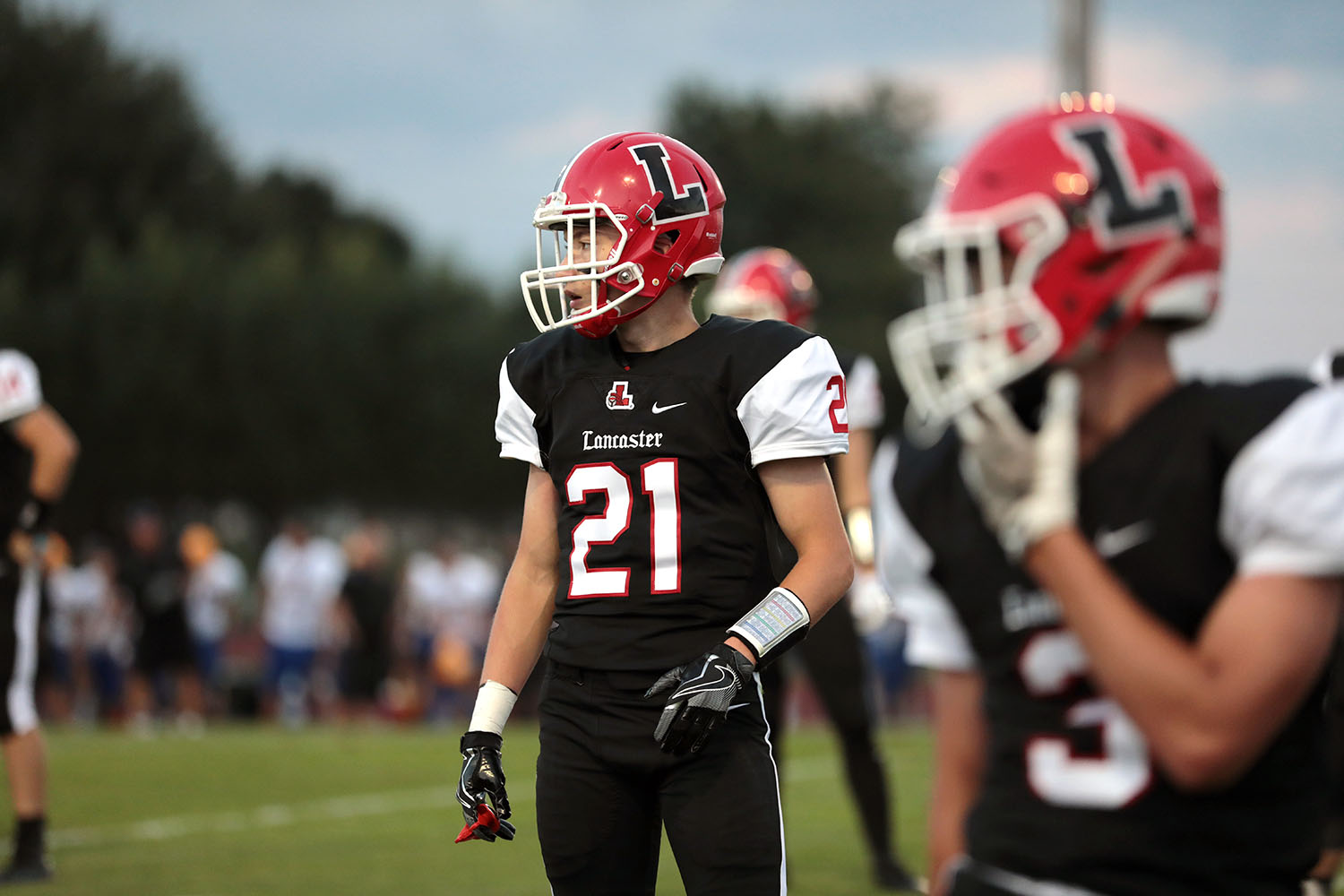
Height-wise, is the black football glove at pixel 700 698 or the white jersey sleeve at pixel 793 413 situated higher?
the white jersey sleeve at pixel 793 413

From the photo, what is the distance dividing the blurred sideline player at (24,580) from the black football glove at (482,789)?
150 inches

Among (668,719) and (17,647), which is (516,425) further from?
(17,647)

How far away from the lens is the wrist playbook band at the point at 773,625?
10.3 ft

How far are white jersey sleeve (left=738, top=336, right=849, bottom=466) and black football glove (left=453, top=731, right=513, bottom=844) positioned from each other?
79 cm

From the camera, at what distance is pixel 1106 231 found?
1.97 m

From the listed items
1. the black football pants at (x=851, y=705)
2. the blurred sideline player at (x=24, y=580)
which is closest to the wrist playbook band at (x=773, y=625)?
the black football pants at (x=851, y=705)

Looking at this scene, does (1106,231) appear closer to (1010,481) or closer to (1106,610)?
(1010,481)

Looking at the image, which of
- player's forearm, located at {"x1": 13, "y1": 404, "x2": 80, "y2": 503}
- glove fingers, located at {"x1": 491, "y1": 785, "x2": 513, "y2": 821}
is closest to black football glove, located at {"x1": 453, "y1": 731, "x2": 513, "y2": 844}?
glove fingers, located at {"x1": 491, "y1": 785, "x2": 513, "y2": 821}

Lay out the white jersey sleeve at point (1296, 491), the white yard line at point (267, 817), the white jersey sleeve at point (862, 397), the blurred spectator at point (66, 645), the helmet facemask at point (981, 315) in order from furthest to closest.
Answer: the blurred spectator at point (66, 645) → the white yard line at point (267, 817) → the white jersey sleeve at point (862, 397) → the helmet facemask at point (981, 315) → the white jersey sleeve at point (1296, 491)

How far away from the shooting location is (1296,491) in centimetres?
182

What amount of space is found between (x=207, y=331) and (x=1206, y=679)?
90.8 ft

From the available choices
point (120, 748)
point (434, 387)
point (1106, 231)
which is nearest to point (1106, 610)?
point (1106, 231)

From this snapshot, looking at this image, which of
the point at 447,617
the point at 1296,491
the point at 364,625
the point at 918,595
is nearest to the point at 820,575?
the point at 918,595

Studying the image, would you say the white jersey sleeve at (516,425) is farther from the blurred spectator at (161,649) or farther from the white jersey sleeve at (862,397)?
the blurred spectator at (161,649)
